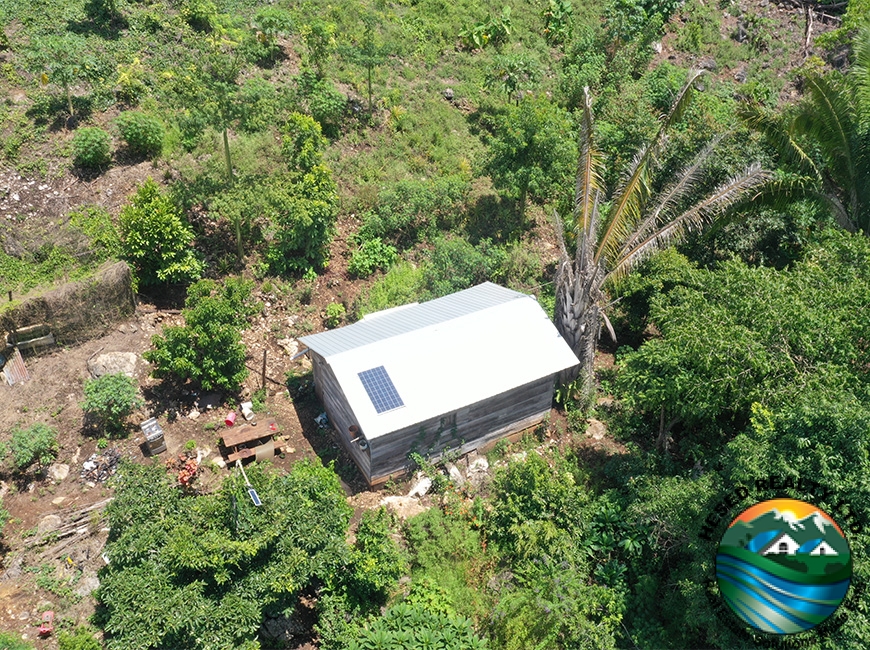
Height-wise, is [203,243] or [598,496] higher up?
[203,243]

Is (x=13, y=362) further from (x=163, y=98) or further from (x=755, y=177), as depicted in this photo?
(x=755, y=177)

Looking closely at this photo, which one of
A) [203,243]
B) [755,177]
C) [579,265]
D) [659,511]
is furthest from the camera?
[203,243]

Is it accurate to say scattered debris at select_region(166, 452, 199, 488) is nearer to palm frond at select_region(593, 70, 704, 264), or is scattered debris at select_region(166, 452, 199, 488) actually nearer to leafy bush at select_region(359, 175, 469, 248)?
leafy bush at select_region(359, 175, 469, 248)

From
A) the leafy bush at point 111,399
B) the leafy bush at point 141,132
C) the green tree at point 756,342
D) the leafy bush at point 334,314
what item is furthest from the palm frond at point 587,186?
the leafy bush at point 141,132

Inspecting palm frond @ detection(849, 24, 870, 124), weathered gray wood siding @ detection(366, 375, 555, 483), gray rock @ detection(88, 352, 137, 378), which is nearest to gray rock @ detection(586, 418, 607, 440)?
weathered gray wood siding @ detection(366, 375, 555, 483)

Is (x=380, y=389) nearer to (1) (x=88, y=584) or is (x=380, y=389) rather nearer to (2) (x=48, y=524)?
(1) (x=88, y=584)

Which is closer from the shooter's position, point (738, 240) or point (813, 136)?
point (813, 136)

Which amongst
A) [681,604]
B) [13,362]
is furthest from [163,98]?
[681,604]
